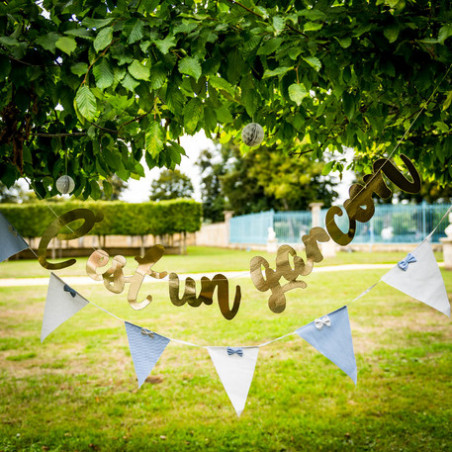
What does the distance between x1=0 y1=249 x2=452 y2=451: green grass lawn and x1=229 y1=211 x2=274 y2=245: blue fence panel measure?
1351 cm

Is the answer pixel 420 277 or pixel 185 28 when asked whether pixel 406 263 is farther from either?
pixel 185 28

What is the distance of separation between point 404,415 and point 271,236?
46.4ft

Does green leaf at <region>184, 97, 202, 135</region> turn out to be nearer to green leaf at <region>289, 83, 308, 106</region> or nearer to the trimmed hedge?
green leaf at <region>289, 83, 308, 106</region>

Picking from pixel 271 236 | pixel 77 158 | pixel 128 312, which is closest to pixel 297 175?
pixel 271 236

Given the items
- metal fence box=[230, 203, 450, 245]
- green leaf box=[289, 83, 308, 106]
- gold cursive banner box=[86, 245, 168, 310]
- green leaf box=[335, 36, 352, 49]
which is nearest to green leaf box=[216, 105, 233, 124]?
green leaf box=[289, 83, 308, 106]

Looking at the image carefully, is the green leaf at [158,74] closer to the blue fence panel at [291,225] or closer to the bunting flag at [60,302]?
the bunting flag at [60,302]

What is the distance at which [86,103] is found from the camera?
1.41 metres

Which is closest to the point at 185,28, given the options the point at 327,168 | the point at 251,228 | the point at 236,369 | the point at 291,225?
the point at 236,369

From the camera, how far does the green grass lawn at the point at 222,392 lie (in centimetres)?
302

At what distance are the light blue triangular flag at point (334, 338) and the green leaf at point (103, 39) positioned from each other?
1.48 m

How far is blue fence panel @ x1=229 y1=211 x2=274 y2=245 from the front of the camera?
19.7 metres

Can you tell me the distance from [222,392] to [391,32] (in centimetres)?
332

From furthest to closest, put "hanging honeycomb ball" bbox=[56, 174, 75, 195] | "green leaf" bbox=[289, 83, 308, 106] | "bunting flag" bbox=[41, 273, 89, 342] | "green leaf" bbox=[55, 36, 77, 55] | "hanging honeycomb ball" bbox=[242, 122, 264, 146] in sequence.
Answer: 1. "hanging honeycomb ball" bbox=[56, 174, 75, 195]
2. "bunting flag" bbox=[41, 273, 89, 342]
3. "hanging honeycomb ball" bbox=[242, 122, 264, 146]
4. "green leaf" bbox=[289, 83, 308, 106]
5. "green leaf" bbox=[55, 36, 77, 55]

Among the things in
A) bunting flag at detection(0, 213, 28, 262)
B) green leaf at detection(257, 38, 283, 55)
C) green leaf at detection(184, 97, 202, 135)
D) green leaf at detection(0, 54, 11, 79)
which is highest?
green leaf at detection(257, 38, 283, 55)
